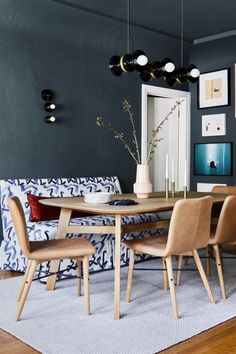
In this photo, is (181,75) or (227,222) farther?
(181,75)

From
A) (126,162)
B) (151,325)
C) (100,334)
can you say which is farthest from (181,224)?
(126,162)

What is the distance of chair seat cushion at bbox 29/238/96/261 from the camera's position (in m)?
2.65

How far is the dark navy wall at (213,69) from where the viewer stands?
5512 mm

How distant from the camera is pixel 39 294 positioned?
3.17 metres

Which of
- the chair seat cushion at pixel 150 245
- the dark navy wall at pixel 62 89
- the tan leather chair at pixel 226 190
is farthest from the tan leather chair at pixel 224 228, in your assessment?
the dark navy wall at pixel 62 89

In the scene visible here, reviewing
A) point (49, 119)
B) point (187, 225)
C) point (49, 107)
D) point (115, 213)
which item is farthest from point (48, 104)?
point (187, 225)

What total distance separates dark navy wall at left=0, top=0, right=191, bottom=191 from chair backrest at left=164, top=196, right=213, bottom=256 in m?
2.20

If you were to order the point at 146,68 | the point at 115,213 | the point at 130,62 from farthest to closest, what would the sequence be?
the point at 146,68, the point at 130,62, the point at 115,213

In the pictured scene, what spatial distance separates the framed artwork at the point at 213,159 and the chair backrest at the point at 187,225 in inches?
110

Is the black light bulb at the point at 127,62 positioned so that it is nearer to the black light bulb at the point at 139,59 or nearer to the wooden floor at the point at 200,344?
the black light bulb at the point at 139,59

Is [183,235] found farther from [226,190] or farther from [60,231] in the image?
[226,190]

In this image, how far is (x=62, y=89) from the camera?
4.71 meters

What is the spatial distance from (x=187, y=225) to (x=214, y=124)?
3.29m

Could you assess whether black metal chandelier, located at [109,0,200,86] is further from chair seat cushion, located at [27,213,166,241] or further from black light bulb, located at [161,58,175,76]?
chair seat cushion, located at [27,213,166,241]
